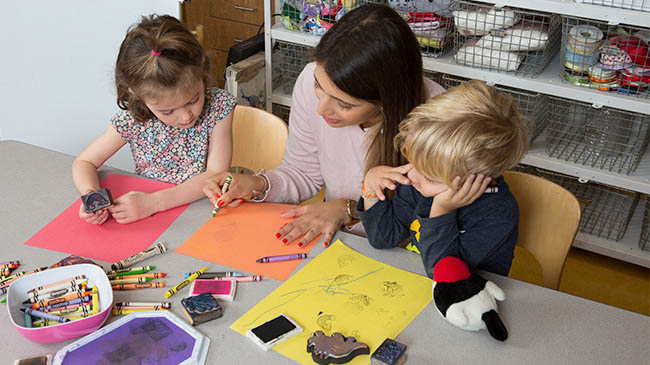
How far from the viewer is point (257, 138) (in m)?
1.63

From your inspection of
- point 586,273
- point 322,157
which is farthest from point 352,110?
point 586,273

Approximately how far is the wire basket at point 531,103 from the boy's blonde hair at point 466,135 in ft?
3.63

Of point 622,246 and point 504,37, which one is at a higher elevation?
point 504,37

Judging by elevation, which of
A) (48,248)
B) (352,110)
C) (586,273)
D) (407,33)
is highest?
(407,33)

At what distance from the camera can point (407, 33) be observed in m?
1.17

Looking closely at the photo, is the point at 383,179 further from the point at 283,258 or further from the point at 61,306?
the point at 61,306

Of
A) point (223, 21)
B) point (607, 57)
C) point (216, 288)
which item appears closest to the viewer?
point (216, 288)

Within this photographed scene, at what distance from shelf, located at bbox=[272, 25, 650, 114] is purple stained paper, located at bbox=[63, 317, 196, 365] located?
1.47m

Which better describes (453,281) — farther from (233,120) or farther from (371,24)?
(233,120)

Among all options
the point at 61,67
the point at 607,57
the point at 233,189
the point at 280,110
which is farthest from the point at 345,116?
the point at 61,67

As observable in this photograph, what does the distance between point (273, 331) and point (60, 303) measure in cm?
37

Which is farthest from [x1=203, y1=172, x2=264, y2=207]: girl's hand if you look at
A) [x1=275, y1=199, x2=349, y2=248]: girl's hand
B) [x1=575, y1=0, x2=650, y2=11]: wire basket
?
[x1=575, y1=0, x2=650, y2=11]: wire basket

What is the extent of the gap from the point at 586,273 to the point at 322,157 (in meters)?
1.27

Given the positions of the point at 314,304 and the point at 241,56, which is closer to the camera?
the point at 314,304
